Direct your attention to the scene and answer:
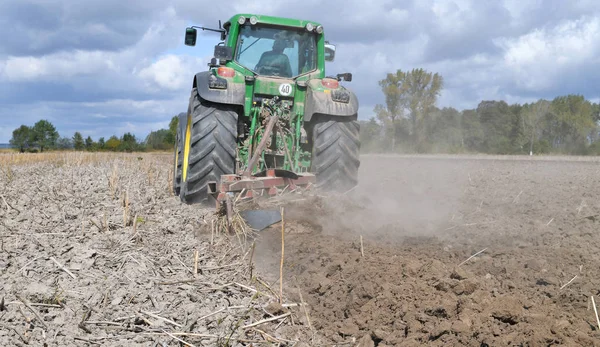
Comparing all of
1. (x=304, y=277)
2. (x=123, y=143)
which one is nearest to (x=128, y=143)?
(x=123, y=143)

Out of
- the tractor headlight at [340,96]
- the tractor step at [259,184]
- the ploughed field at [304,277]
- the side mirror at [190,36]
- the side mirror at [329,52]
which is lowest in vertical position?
the ploughed field at [304,277]

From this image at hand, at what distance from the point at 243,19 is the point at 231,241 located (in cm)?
325

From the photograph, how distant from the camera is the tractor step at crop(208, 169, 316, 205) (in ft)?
17.2

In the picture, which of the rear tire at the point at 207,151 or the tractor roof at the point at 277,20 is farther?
the tractor roof at the point at 277,20

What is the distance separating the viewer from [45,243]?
397 centimetres

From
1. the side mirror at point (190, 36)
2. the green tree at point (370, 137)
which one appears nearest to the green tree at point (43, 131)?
the green tree at point (370, 137)

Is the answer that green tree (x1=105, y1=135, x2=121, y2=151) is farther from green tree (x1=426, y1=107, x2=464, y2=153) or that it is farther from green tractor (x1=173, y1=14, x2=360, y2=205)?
green tractor (x1=173, y1=14, x2=360, y2=205)

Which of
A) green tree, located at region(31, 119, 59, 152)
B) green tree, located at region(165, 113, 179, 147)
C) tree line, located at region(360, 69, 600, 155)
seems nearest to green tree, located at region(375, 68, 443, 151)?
tree line, located at region(360, 69, 600, 155)

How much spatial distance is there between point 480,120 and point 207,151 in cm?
4601

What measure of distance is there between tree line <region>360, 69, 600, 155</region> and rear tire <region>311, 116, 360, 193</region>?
30.3 m

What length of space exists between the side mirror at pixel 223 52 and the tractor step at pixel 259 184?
5.25ft

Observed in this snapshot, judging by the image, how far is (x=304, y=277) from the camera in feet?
11.9

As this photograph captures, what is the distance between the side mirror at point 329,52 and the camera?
23.6 feet

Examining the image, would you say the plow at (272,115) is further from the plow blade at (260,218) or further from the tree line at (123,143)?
the tree line at (123,143)
